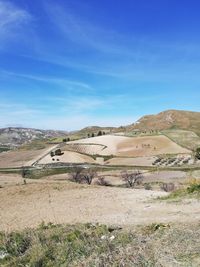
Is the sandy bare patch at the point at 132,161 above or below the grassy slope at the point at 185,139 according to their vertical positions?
below

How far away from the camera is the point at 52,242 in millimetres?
11453

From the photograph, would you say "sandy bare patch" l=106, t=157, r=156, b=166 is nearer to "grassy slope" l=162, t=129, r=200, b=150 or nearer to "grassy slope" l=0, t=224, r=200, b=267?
"grassy slope" l=162, t=129, r=200, b=150

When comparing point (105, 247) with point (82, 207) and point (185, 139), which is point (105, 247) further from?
point (185, 139)

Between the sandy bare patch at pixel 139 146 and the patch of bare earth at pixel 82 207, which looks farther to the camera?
the sandy bare patch at pixel 139 146

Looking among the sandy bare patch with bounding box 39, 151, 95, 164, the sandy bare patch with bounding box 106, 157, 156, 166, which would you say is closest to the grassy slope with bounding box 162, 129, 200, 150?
the sandy bare patch with bounding box 106, 157, 156, 166

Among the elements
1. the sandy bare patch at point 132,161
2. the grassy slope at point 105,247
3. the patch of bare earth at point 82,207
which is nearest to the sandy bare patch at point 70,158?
the sandy bare patch at point 132,161

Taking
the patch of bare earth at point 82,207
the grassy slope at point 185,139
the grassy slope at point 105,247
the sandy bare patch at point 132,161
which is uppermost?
the grassy slope at point 185,139

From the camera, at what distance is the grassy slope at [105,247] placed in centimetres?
928

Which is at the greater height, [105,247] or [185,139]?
[185,139]

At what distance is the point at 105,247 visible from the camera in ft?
33.8

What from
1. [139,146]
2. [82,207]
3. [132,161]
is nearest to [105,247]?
[82,207]

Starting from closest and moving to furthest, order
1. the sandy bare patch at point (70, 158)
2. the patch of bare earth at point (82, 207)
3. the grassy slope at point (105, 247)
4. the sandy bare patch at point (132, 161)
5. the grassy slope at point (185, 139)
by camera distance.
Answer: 1. the grassy slope at point (105, 247)
2. the patch of bare earth at point (82, 207)
3. the sandy bare patch at point (132, 161)
4. the sandy bare patch at point (70, 158)
5. the grassy slope at point (185, 139)

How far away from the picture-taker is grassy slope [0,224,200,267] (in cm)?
928

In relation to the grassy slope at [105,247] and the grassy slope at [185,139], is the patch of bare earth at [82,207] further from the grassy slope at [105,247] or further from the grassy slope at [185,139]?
the grassy slope at [185,139]
